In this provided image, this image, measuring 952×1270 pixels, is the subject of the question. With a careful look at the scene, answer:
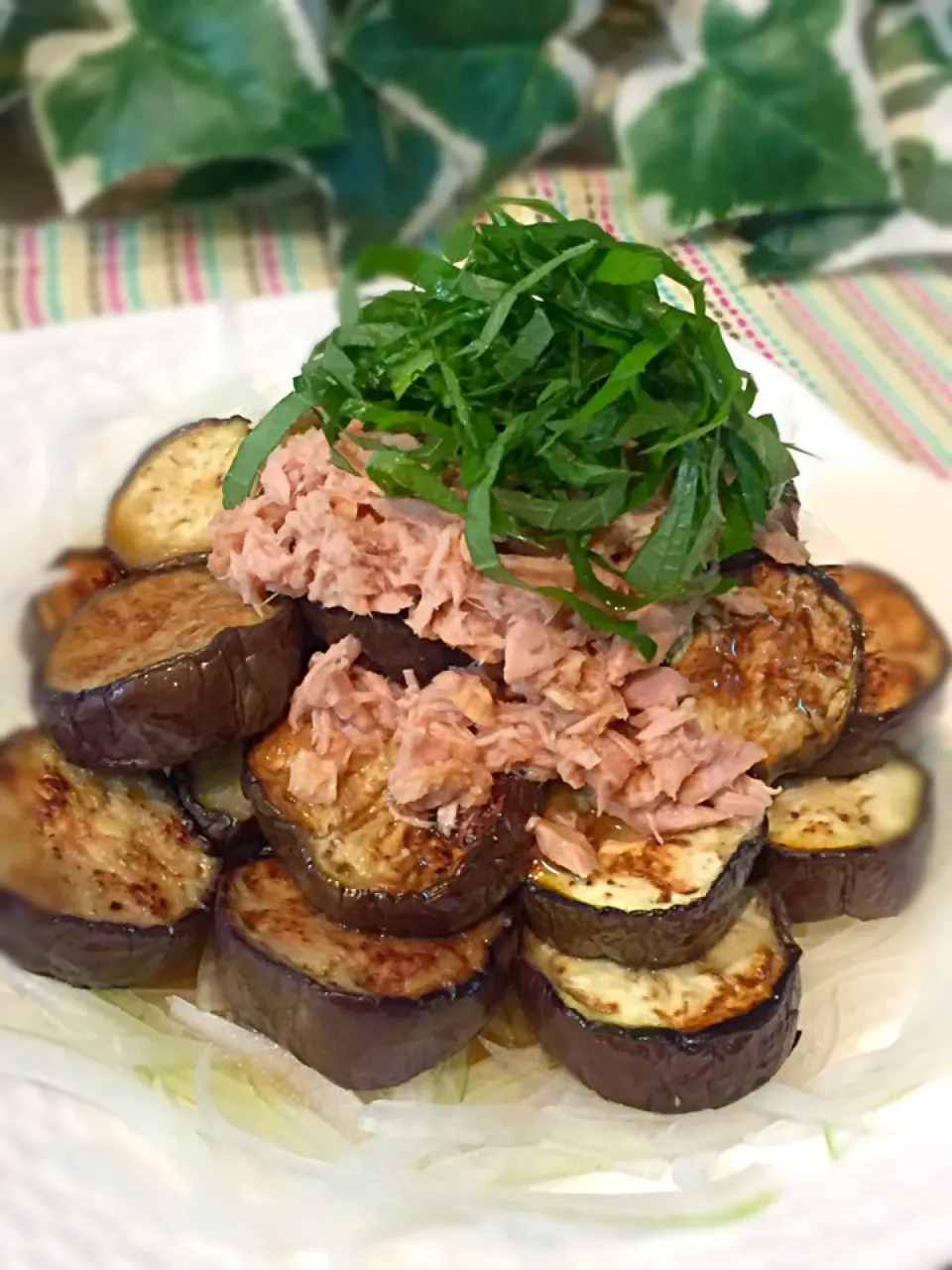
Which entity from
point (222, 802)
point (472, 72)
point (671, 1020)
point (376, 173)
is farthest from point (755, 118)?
point (671, 1020)

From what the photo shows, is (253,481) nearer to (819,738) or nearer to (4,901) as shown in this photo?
(4,901)

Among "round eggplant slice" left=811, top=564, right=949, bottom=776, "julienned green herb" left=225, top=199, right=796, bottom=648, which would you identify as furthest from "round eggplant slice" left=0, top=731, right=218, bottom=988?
"round eggplant slice" left=811, top=564, right=949, bottom=776

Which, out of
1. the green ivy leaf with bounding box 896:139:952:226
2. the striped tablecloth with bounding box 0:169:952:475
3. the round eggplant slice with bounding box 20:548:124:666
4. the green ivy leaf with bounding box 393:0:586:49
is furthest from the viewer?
the green ivy leaf with bounding box 896:139:952:226

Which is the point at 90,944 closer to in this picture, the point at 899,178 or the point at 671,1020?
the point at 671,1020

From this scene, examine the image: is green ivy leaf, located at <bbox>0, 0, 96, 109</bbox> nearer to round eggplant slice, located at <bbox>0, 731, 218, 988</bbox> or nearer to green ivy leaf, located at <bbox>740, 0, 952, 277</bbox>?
green ivy leaf, located at <bbox>740, 0, 952, 277</bbox>

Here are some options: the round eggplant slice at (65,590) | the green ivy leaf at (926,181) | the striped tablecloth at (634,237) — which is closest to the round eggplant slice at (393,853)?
the round eggplant slice at (65,590)

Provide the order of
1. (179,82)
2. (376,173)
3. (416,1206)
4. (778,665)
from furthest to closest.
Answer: (376,173), (179,82), (778,665), (416,1206)

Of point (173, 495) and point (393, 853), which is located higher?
point (173, 495)
